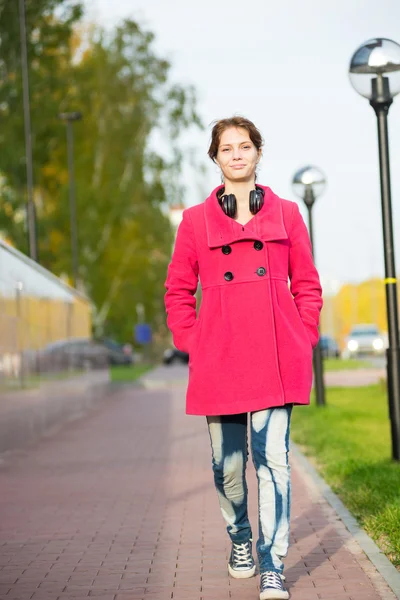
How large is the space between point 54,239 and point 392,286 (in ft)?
124

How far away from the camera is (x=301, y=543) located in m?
7.02

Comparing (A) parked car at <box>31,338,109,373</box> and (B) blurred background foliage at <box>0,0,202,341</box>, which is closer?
(A) parked car at <box>31,338,109,373</box>

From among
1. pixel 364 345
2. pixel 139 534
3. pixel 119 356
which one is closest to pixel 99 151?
pixel 119 356

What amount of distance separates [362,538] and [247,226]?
7.50 ft

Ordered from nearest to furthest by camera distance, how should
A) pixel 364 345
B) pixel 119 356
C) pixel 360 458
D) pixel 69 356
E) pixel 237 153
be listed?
pixel 237 153, pixel 360 458, pixel 69 356, pixel 364 345, pixel 119 356

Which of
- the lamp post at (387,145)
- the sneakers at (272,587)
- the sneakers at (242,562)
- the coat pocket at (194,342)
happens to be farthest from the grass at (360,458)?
the coat pocket at (194,342)

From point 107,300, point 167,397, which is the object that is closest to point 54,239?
point 107,300

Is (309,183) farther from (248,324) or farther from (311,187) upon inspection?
(248,324)

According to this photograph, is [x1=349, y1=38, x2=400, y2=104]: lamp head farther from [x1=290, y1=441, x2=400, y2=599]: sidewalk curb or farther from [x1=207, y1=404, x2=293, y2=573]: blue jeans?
[x1=207, y1=404, x2=293, y2=573]: blue jeans

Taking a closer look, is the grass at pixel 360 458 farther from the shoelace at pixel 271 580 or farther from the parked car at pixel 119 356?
the parked car at pixel 119 356

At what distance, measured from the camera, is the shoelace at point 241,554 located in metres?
5.85

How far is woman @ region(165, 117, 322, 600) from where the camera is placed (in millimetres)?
5410

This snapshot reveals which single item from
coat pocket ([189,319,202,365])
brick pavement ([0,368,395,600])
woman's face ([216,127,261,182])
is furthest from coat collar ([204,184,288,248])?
brick pavement ([0,368,395,600])

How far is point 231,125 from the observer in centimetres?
561
